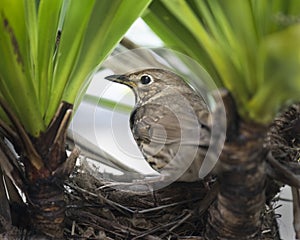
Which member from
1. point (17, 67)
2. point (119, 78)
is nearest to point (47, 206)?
point (17, 67)

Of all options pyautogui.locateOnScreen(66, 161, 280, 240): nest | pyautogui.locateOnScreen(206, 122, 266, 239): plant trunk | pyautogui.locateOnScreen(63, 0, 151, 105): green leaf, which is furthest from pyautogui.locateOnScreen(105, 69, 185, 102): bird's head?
pyautogui.locateOnScreen(206, 122, 266, 239): plant trunk

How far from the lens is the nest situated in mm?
708

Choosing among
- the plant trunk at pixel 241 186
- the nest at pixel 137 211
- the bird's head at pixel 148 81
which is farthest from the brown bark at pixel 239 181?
the bird's head at pixel 148 81

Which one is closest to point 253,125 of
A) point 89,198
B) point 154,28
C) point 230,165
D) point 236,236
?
point 230,165

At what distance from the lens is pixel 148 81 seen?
3.19 ft

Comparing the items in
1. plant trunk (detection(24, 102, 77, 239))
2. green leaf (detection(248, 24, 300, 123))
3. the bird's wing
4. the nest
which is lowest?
the nest

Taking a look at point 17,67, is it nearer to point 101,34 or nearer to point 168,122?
point 101,34

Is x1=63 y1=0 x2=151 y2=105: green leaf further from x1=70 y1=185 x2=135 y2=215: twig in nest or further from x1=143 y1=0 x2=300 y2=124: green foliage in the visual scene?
x1=70 y1=185 x2=135 y2=215: twig in nest

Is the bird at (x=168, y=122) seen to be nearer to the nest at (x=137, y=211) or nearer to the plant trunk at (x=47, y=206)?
the nest at (x=137, y=211)

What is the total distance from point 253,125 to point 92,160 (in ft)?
1.63

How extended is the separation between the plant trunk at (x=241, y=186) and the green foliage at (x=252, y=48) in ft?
0.08

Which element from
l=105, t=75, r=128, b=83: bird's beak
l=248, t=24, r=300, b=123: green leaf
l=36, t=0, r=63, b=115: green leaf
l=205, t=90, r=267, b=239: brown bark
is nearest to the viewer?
l=248, t=24, r=300, b=123: green leaf

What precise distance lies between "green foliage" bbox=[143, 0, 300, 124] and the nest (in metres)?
0.23

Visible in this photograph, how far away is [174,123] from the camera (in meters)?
0.77
